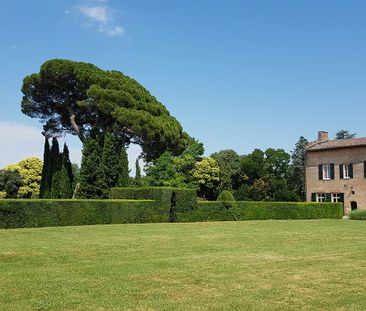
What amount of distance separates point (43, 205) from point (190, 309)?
1760 cm

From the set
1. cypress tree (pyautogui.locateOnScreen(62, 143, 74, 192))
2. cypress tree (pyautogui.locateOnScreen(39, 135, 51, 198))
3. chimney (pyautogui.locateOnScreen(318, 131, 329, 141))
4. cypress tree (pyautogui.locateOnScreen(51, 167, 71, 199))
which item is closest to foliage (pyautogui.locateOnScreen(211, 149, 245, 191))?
chimney (pyautogui.locateOnScreen(318, 131, 329, 141))

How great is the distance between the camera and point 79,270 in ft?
29.7

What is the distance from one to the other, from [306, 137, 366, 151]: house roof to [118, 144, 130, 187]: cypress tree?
784 inches

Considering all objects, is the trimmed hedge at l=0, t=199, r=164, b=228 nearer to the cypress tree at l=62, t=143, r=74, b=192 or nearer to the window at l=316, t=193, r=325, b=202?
the cypress tree at l=62, t=143, r=74, b=192

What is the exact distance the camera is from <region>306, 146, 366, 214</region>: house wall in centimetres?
4172

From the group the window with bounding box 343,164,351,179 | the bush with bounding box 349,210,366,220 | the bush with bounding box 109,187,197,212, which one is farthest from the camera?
the window with bounding box 343,164,351,179

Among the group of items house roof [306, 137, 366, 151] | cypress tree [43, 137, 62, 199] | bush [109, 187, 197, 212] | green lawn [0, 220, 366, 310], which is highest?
house roof [306, 137, 366, 151]

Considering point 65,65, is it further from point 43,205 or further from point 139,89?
point 43,205

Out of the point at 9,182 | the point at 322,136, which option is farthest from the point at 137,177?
the point at 322,136

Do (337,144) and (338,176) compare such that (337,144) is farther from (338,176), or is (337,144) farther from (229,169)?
(229,169)

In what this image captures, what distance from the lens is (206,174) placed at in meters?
53.3

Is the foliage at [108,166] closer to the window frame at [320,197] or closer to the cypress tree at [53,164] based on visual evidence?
the cypress tree at [53,164]

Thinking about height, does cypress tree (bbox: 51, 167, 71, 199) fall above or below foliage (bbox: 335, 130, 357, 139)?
below

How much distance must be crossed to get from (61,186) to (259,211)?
48.3ft
